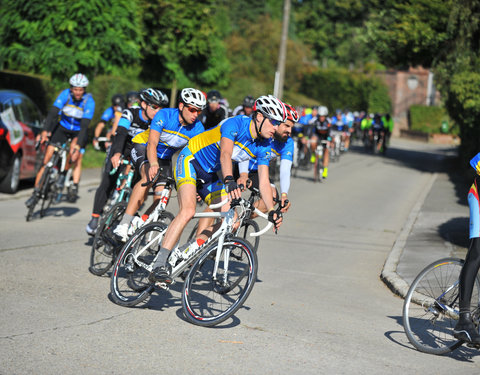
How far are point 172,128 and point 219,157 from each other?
0.87 m

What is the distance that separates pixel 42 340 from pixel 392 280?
15.7ft

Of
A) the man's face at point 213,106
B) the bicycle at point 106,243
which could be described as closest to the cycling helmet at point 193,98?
the bicycle at point 106,243

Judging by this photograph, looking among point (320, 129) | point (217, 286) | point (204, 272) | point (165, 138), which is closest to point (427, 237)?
point (165, 138)

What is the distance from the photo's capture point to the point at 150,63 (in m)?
39.8

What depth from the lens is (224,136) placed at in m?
6.76

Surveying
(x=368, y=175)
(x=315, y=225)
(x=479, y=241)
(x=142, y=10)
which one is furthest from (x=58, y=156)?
(x=142, y=10)

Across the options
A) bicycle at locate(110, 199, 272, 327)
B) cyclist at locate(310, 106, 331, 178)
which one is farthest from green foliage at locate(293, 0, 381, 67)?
bicycle at locate(110, 199, 272, 327)

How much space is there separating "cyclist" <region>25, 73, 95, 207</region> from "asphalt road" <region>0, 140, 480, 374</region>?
1.09m

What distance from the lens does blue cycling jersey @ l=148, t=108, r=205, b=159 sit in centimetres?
759

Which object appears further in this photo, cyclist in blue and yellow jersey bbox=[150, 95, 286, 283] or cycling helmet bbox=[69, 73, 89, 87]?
cycling helmet bbox=[69, 73, 89, 87]

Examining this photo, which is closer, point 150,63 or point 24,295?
point 24,295

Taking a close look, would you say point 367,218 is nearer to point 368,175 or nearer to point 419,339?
point 419,339

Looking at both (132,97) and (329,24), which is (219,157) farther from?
(329,24)

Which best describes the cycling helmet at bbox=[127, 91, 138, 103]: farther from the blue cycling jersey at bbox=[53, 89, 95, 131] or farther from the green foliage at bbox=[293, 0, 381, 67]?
the green foliage at bbox=[293, 0, 381, 67]
